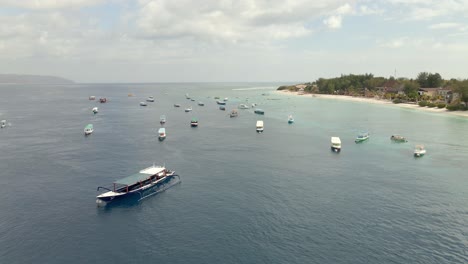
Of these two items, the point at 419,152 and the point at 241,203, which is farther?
the point at 419,152

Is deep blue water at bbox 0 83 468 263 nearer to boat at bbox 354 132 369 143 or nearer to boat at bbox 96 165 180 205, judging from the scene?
boat at bbox 354 132 369 143

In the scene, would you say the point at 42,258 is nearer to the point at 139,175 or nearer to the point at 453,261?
the point at 139,175

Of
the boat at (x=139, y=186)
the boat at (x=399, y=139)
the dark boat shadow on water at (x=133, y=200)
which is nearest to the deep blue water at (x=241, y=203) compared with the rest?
the dark boat shadow on water at (x=133, y=200)

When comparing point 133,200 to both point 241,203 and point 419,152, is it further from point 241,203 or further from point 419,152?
point 419,152

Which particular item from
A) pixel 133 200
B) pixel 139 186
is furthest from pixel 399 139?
pixel 133 200

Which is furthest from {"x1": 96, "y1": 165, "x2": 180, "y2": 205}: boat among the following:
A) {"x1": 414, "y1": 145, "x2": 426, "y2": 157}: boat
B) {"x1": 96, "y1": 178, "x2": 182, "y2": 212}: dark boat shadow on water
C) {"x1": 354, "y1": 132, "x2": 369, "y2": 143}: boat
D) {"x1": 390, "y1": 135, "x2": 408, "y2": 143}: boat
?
{"x1": 390, "y1": 135, "x2": 408, "y2": 143}: boat

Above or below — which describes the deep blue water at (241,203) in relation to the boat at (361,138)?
below

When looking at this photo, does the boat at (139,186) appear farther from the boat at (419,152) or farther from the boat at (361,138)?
the boat at (361,138)

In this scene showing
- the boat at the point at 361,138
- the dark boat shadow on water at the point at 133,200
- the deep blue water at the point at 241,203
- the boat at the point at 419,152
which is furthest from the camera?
the boat at the point at 361,138

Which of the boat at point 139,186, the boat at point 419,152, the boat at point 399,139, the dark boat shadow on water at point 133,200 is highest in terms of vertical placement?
the boat at point 399,139
